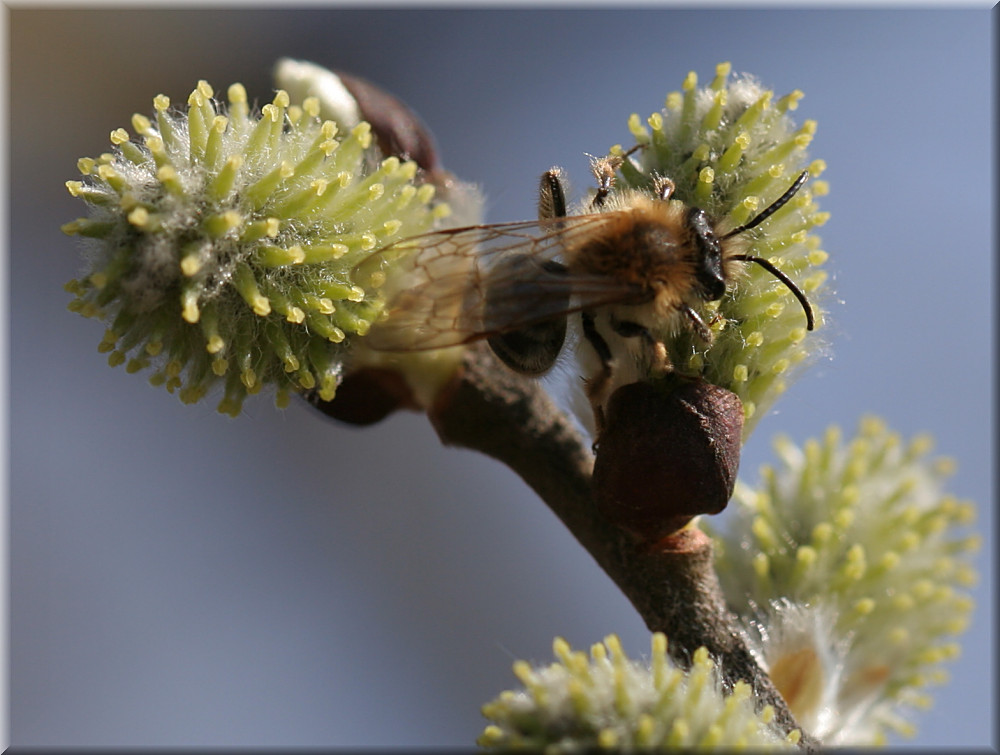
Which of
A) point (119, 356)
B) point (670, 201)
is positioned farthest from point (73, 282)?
point (670, 201)

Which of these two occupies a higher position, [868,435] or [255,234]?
[868,435]

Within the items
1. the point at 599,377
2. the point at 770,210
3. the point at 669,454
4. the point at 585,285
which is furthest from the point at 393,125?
the point at 669,454

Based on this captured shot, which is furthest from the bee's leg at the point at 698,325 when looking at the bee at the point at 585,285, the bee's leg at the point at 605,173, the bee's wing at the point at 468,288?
the bee's leg at the point at 605,173

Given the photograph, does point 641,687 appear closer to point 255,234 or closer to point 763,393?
point 763,393

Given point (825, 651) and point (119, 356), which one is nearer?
point (119, 356)

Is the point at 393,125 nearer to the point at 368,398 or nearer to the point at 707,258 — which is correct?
the point at 368,398

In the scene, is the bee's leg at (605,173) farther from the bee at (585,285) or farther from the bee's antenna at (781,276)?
the bee's antenna at (781,276)
